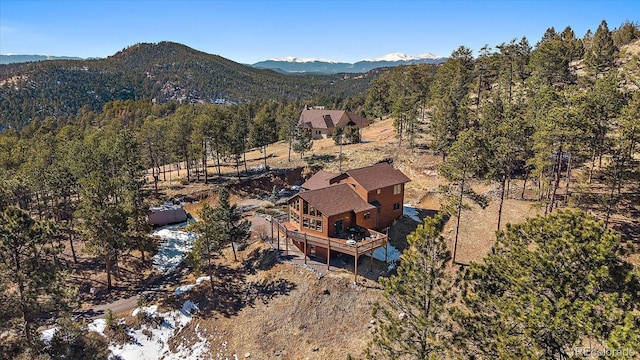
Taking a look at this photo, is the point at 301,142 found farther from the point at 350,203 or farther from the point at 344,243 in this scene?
the point at 344,243

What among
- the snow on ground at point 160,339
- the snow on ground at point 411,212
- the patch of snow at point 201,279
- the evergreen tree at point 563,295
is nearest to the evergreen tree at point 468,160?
the snow on ground at point 411,212

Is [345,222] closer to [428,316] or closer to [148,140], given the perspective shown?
[428,316]

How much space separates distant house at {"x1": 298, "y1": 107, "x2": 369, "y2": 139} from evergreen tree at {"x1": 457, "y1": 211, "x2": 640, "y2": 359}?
7606cm

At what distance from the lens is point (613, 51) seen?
73.5 m

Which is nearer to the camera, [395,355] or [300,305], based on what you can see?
[395,355]

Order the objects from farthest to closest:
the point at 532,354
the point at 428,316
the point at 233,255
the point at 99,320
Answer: the point at 233,255
the point at 99,320
the point at 428,316
the point at 532,354

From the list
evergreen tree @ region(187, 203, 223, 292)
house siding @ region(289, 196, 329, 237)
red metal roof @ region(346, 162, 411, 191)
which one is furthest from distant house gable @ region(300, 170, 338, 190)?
evergreen tree @ region(187, 203, 223, 292)

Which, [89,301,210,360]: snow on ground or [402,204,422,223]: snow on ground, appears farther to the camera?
[402,204,422,223]: snow on ground

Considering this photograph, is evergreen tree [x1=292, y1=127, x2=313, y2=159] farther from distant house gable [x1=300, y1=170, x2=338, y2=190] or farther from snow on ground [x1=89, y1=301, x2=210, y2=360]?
snow on ground [x1=89, y1=301, x2=210, y2=360]

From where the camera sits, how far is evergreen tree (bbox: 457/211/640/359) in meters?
11.6

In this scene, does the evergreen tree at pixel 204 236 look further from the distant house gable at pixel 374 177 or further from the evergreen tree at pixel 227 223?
the distant house gable at pixel 374 177

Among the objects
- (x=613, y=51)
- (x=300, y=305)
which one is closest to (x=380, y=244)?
(x=300, y=305)

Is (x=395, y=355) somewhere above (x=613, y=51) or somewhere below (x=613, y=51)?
below

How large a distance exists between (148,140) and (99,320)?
3515 cm
